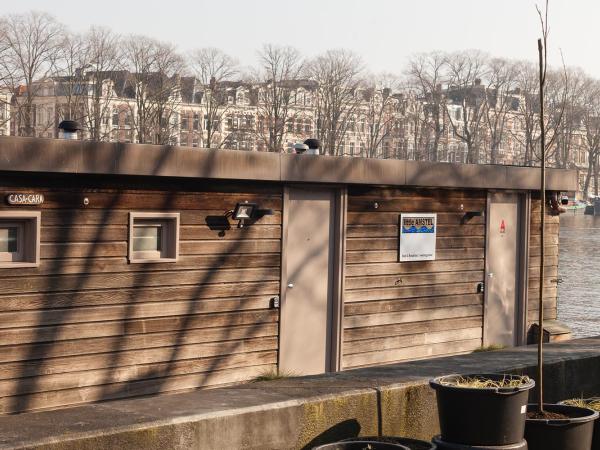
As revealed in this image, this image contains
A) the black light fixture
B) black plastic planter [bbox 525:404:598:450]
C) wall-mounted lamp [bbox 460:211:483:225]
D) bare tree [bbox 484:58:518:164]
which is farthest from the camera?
bare tree [bbox 484:58:518:164]

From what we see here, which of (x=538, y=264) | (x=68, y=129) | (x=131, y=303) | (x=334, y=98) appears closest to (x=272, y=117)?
(x=334, y=98)

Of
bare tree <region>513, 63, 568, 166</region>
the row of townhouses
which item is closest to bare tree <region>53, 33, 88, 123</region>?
the row of townhouses

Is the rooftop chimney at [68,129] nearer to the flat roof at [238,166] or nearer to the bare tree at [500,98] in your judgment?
→ the flat roof at [238,166]

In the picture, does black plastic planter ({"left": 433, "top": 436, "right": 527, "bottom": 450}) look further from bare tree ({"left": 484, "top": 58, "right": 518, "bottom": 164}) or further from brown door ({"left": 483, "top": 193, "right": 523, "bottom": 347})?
bare tree ({"left": 484, "top": 58, "right": 518, "bottom": 164})

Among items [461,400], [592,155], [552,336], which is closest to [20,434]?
[461,400]

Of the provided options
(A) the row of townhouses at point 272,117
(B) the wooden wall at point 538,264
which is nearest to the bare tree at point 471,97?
(A) the row of townhouses at point 272,117

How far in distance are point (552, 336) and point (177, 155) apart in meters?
5.54

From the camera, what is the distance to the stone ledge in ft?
15.4

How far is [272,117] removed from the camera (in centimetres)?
10475

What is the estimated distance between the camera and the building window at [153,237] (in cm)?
850

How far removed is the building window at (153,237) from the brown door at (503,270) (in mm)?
4218

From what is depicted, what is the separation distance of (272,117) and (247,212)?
96.0 metres

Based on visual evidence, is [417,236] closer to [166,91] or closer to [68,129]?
[68,129]

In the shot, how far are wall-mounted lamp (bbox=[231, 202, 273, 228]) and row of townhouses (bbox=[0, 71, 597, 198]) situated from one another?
202 ft
